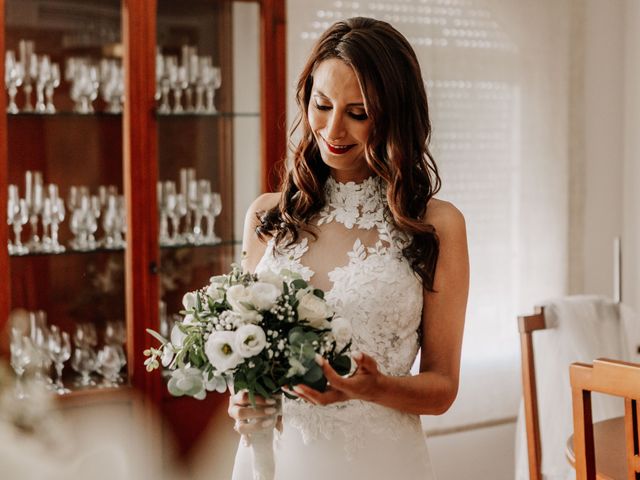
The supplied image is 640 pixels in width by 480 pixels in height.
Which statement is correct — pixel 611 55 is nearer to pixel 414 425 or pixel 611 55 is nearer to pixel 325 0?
pixel 325 0

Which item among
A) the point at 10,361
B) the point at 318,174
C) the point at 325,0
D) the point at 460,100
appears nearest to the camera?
the point at 318,174

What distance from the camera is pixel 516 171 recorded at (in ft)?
13.5

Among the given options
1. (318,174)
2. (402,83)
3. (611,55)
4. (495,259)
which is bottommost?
(495,259)

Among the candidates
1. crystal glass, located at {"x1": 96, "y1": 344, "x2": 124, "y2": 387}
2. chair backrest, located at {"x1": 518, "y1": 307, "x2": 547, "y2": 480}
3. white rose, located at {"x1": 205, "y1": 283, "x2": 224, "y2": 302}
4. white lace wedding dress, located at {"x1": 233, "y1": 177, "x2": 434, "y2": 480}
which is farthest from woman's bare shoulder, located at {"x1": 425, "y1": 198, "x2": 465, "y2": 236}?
crystal glass, located at {"x1": 96, "y1": 344, "x2": 124, "y2": 387}

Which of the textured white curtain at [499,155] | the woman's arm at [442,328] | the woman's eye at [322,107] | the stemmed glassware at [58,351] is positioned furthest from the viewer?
the textured white curtain at [499,155]

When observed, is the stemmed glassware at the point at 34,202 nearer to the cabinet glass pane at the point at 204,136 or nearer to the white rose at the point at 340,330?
the cabinet glass pane at the point at 204,136

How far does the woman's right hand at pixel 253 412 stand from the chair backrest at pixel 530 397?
123 centimetres

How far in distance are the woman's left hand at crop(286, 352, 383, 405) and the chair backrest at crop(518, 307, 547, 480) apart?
1137 millimetres

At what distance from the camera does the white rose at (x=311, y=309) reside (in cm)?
155

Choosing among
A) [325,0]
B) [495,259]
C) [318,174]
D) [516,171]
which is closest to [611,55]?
[516,171]

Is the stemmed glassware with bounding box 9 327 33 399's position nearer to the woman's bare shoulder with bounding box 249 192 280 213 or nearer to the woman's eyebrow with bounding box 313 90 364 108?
the woman's bare shoulder with bounding box 249 192 280 213

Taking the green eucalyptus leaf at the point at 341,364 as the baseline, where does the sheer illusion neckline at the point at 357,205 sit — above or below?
above

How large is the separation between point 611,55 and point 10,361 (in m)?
3.07

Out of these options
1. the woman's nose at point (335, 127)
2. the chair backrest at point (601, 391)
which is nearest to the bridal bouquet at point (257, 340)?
the woman's nose at point (335, 127)
